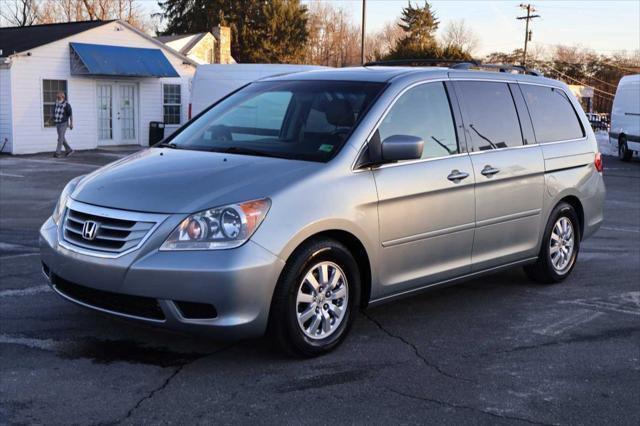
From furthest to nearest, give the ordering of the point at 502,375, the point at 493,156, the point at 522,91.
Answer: the point at 522,91
the point at 493,156
the point at 502,375

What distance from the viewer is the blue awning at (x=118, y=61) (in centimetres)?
2358

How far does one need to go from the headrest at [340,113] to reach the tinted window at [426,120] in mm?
223

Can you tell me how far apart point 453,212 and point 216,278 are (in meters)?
2.08

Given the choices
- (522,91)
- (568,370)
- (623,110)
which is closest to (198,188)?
(568,370)

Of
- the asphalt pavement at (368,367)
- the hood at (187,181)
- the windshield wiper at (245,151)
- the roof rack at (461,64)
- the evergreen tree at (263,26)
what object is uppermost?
A: the evergreen tree at (263,26)

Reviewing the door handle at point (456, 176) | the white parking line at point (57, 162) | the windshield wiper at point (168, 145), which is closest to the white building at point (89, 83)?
the white parking line at point (57, 162)

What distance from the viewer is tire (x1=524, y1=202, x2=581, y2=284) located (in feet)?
22.6

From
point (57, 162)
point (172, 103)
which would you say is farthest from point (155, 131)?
point (172, 103)

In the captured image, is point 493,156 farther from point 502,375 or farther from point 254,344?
point 254,344

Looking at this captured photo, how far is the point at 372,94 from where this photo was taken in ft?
17.9

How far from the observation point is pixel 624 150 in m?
24.9

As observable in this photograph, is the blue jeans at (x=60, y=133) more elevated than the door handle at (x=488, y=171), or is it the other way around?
the door handle at (x=488, y=171)

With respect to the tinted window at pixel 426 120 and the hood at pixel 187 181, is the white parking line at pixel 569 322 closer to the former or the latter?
the tinted window at pixel 426 120

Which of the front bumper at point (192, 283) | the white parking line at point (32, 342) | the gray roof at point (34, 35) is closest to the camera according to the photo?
the front bumper at point (192, 283)
